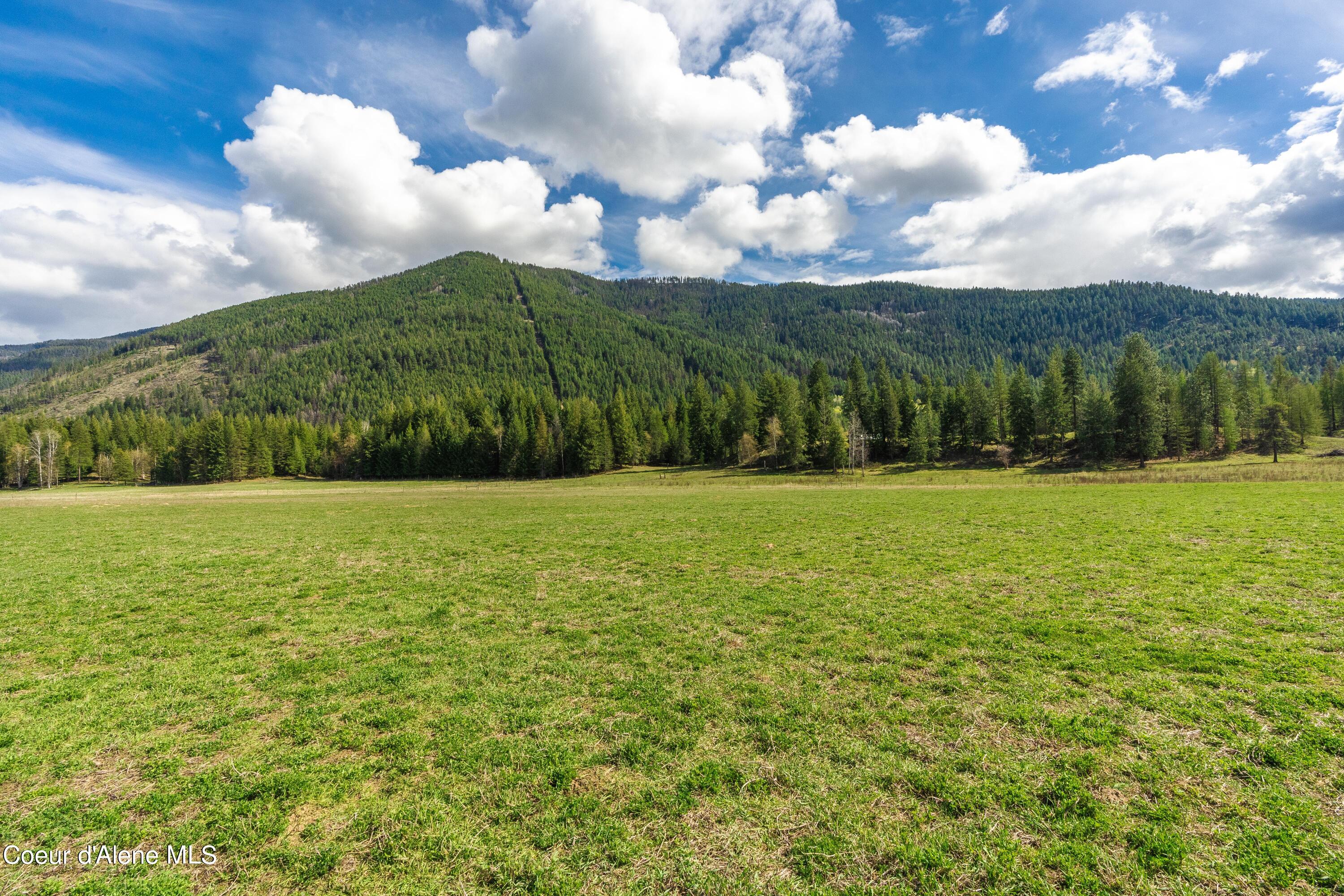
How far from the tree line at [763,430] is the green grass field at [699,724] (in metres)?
69.1

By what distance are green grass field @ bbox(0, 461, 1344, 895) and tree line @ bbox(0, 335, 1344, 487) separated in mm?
69088

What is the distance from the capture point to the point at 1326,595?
12125 mm

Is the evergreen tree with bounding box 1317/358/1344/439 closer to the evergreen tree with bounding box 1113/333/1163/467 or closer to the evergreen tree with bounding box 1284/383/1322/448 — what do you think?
the evergreen tree with bounding box 1284/383/1322/448

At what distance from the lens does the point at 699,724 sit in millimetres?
7789

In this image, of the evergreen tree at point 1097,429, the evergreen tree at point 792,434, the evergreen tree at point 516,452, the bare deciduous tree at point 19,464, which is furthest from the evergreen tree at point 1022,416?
the bare deciduous tree at point 19,464

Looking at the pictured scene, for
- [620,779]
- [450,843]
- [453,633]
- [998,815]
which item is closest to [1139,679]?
[998,815]

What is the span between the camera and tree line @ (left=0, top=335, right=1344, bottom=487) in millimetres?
75688

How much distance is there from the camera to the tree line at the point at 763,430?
75.7 meters

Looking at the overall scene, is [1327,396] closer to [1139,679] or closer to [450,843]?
[1139,679]

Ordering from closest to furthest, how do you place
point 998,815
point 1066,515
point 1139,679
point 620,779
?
point 998,815 → point 620,779 → point 1139,679 → point 1066,515

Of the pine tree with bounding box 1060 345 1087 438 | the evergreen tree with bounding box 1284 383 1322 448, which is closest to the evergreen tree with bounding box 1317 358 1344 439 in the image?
the evergreen tree with bounding box 1284 383 1322 448

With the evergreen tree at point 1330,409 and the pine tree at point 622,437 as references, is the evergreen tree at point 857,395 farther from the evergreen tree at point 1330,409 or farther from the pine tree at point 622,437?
the evergreen tree at point 1330,409

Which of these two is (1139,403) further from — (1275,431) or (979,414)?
(979,414)

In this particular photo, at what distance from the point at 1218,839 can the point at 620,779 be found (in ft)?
21.6
